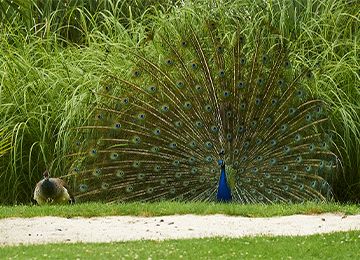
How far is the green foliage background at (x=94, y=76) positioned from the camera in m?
11.8

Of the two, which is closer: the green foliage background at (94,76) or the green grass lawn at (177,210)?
the green grass lawn at (177,210)

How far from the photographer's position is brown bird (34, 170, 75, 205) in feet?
34.6

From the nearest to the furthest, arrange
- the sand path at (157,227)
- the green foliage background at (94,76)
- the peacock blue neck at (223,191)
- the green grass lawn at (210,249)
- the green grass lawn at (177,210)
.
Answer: the green grass lawn at (210,249)
the sand path at (157,227)
the green grass lawn at (177,210)
the peacock blue neck at (223,191)
the green foliage background at (94,76)

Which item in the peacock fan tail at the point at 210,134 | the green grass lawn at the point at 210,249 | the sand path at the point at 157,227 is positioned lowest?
the sand path at the point at 157,227

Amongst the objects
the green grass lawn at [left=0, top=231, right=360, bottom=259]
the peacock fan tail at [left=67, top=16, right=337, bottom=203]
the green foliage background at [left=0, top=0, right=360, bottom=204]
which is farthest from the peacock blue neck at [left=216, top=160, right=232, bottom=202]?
the green grass lawn at [left=0, top=231, right=360, bottom=259]

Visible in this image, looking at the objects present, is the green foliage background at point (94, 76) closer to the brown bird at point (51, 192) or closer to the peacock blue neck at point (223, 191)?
the brown bird at point (51, 192)

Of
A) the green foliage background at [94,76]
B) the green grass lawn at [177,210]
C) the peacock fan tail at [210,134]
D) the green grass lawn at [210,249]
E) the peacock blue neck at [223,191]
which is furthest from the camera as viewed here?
the green foliage background at [94,76]

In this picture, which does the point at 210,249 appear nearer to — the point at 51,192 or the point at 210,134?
the point at 51,192

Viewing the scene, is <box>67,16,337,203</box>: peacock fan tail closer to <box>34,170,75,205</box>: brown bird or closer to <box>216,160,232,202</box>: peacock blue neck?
<box>216,160,232,202</box>: peacock blue neck

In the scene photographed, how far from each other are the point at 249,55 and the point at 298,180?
2.00 metres

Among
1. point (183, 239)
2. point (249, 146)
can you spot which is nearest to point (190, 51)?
point (249, 146)

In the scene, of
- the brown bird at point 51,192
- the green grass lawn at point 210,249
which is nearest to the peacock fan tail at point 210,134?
the brown bird at point 51,192

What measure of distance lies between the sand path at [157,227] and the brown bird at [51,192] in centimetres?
104

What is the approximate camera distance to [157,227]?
8.95m
